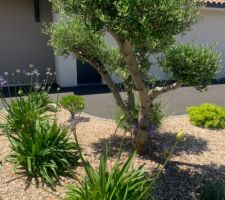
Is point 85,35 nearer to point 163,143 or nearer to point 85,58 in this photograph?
point 85,58

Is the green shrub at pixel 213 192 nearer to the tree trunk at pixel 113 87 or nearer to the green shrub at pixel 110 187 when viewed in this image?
the green shrub at pixel 110 187

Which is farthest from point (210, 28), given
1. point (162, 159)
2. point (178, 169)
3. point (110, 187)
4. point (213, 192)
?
point (110, 187)

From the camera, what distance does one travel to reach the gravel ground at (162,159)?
210 inches

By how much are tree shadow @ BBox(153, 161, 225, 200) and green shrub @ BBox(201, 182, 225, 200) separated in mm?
184

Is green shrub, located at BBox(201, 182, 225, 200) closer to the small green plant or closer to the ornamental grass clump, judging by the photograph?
the ornamental grass clump

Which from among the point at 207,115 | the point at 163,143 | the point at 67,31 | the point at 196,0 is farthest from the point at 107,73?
the point at 207,115

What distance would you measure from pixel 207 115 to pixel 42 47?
7.22 m

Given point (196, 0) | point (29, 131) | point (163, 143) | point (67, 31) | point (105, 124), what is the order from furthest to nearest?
point (105, 124) < point (163, 143) < point (67, 31) < point (29, 131) < point (196, 0)

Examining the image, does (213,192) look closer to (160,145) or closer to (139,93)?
(139,93)

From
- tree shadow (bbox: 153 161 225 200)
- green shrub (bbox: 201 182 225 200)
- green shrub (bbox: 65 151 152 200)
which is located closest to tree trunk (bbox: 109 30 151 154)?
tree shadow (bbox: 153 161 225 200)

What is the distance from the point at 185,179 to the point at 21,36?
361 inches

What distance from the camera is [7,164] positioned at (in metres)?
5.93

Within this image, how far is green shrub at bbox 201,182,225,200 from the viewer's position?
5.36 m

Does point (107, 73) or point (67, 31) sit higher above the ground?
point (67, 31)
